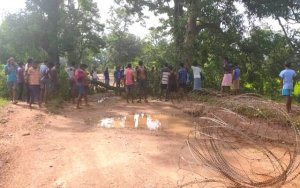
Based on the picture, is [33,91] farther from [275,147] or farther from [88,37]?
[88,37]

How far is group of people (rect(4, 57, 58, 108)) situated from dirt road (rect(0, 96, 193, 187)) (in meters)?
1.87

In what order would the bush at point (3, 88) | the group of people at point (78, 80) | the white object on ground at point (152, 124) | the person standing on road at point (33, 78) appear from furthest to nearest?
the bush at point (3, 88), the group of people at point (78, 80), the person standing on road at point (33, 78), the white object on ground at point (152, 124)

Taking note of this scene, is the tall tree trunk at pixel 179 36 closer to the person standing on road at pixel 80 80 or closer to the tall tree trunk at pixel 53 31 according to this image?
the tall tree trunk at pixel 53 31

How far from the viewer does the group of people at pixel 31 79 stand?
43.9 ft

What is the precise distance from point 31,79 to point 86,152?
657cm

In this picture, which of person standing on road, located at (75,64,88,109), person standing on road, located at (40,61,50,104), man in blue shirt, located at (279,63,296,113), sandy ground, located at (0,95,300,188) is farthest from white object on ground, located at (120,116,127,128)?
man in blue shirt, located at (279,63,296,113)

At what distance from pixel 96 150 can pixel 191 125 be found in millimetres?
3510

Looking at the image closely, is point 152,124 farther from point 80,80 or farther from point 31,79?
point 31,79

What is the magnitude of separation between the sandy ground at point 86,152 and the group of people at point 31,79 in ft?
5.64

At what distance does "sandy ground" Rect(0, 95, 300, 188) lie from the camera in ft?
19.9

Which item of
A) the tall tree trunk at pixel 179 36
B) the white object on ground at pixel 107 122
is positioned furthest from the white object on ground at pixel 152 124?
the tall tree trunk at pixel 179 36

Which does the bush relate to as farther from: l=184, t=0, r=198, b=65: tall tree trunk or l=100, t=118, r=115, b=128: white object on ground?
l=184, t=0, r=198, b=65: tall tree trunk

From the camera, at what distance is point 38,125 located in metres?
10.3

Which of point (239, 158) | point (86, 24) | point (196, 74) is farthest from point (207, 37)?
point (86, 24)
